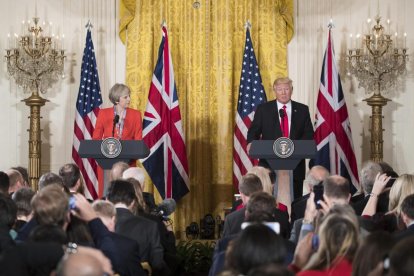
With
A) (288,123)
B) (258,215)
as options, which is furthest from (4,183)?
(288,123)

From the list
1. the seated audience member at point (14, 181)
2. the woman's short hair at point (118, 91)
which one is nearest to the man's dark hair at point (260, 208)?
the seated audience member at point (14, 181)

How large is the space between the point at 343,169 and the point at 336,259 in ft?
24.5

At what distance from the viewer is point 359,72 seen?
1216 cm

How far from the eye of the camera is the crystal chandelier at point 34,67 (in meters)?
12.0

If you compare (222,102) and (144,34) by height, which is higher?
(144,34)

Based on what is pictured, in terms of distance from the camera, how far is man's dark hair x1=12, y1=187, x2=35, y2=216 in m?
6.09

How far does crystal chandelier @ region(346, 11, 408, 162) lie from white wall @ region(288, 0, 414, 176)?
41 centimetres

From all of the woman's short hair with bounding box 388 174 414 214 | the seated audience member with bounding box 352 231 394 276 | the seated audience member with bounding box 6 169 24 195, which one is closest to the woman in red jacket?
the seated audience member with bounding box 6 169 24 195

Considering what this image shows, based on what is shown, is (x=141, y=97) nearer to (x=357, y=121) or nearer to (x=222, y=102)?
(x=222, y=102)

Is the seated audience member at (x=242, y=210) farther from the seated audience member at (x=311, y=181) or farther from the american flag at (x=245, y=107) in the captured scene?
the american flag at (x=245, y=107)

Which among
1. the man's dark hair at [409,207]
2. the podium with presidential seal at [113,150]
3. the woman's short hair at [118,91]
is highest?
the woman's short hair at [118,91]

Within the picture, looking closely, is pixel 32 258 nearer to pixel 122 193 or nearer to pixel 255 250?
pixel 255 250

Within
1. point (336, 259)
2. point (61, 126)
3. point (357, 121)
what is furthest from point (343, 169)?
point (336, 259)

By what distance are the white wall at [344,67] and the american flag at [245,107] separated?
89 cm
